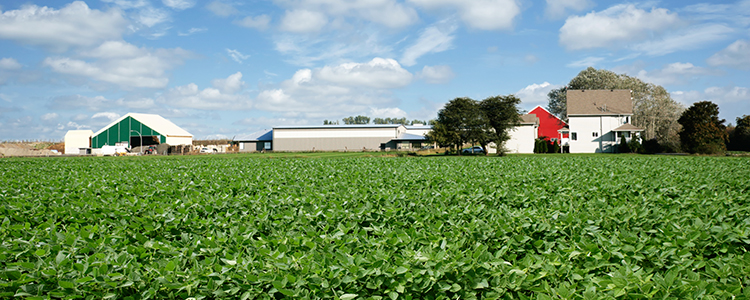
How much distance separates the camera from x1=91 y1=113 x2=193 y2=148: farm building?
218 feet

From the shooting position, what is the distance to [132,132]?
66.6m

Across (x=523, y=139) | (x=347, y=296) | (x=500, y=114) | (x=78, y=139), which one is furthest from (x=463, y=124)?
(x=78, y=139)

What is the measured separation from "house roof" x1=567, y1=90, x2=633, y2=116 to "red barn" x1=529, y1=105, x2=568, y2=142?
697cm

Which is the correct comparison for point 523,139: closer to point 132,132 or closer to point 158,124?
point 158,124

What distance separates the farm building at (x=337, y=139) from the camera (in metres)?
74.8

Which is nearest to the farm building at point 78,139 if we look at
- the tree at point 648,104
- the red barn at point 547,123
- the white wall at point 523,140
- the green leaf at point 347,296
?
the white wall at point 523,140

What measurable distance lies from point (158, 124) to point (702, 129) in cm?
8121

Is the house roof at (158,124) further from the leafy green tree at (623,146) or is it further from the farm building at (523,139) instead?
A: the leafy green tree at (623,146)

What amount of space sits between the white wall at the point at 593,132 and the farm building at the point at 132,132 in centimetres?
6733

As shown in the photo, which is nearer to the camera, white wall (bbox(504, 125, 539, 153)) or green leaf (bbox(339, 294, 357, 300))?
green leaf (bbox(339, 294, 357, 300))

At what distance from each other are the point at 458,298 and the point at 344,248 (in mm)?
1122

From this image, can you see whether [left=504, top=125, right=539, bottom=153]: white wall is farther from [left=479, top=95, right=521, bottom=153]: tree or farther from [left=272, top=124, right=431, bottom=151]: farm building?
[left=272, top=124, right=431, bottom=151]: farm building

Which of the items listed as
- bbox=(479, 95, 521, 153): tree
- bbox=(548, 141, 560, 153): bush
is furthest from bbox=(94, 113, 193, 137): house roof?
bbox=(548, 141, 560, 153): bush

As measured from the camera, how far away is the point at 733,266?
3.14m
